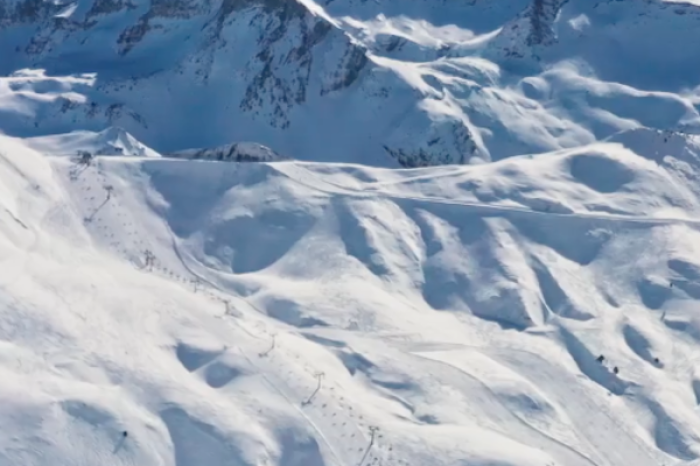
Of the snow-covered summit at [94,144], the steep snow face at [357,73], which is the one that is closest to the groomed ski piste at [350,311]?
the snow-covered summit at [94,144]

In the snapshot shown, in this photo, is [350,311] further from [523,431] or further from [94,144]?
[94,144]

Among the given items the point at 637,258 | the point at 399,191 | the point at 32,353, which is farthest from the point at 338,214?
the point at 32,353

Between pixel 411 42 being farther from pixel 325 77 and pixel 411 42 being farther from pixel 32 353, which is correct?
pixel 32 353

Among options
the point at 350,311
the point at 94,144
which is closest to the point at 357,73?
the point at 94,144

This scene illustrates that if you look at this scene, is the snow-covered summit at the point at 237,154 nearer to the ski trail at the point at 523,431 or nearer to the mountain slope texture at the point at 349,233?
the mountain slope texture at the point at 349,233

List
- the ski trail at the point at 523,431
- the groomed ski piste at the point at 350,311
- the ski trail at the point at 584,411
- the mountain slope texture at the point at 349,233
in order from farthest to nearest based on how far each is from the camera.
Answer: the ski trail at the point at 584,411
the ski trail at the point at 523,431
the mountain slope texture at the point at 349,233
the groomed ski piste at the point at 350,311

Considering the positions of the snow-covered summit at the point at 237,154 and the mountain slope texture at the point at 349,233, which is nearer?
the mountain slope texture at the point at 349,233
